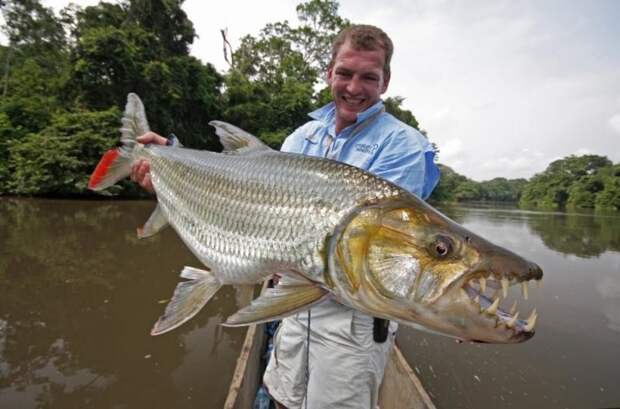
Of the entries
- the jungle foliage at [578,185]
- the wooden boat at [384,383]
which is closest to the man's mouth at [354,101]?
the wooden boat at [384,383]

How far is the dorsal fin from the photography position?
82.9 inches

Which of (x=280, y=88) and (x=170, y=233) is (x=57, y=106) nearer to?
(x=170, y=233)

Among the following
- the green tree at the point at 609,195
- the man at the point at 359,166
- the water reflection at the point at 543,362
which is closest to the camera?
the man at the point at 359,166

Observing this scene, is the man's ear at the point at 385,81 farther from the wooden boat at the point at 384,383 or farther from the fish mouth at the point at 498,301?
the wooden boat at the point at 384,383

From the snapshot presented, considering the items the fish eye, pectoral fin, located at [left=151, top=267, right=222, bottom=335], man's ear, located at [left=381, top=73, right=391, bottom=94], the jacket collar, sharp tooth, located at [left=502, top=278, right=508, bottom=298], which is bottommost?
pectoral fin, located at [left=151, top=267, right=222, bottom=335]

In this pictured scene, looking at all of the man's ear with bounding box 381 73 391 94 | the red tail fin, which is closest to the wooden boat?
the red tail fin

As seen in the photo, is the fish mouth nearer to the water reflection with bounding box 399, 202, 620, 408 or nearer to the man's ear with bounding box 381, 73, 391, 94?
the man's ear with bounding box 381, 73, 391, 94

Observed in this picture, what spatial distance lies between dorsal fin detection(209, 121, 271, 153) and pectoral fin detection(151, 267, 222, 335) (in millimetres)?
774

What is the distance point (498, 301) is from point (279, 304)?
2.59 ft

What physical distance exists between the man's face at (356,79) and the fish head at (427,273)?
1001mm

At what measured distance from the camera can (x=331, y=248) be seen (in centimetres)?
150

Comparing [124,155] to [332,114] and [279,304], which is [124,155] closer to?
[332,114]

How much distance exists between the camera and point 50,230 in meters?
11.8

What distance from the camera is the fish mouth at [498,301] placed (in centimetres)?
117
